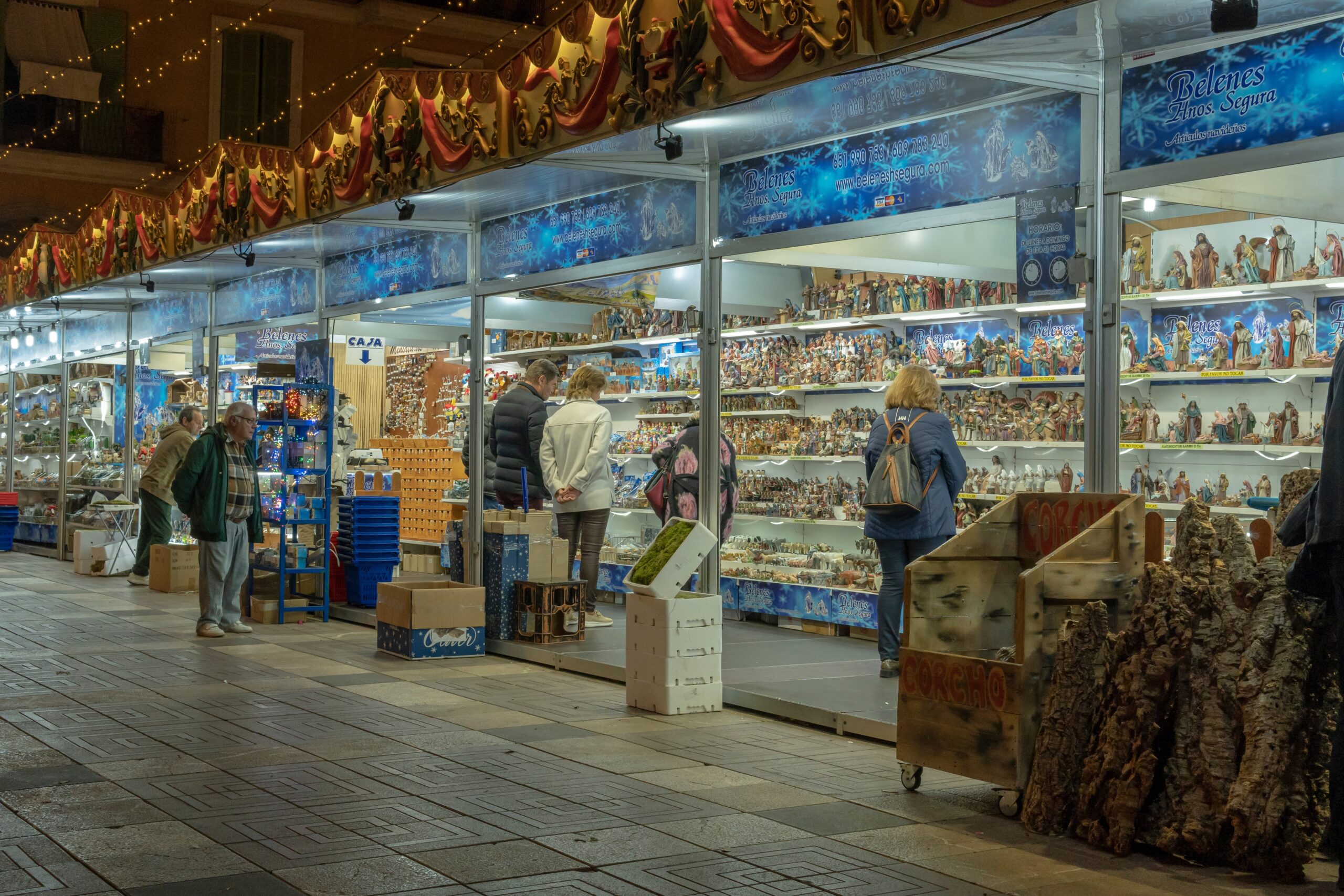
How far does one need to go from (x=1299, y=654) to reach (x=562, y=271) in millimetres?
6250

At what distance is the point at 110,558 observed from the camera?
1547 centimetres

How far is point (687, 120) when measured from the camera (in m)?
7.37

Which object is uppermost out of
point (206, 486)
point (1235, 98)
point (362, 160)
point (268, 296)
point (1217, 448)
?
point (362, 160)

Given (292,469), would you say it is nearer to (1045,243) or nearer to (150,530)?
(150,530)

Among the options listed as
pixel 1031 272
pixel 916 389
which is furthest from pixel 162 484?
pixel 1031 272

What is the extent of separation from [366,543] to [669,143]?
17.9 ft

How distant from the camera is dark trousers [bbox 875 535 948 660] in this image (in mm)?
7609

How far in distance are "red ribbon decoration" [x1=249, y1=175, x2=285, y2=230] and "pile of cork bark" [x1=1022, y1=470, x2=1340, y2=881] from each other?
26.3 ft

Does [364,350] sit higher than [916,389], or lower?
higher

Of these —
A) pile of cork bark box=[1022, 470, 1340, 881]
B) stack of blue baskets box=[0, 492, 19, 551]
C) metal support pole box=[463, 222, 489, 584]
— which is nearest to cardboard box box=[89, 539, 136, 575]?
stack of blue baskets box=[0, 492, 19, 551]

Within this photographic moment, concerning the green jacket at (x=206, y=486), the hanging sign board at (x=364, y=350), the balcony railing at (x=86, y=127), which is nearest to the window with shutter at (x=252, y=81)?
the balcony railing at (x=86, y=127)

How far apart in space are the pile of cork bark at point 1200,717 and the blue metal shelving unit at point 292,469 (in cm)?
743

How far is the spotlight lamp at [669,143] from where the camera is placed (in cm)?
742

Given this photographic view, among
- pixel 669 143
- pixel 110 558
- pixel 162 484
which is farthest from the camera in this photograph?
pixel 110 558
